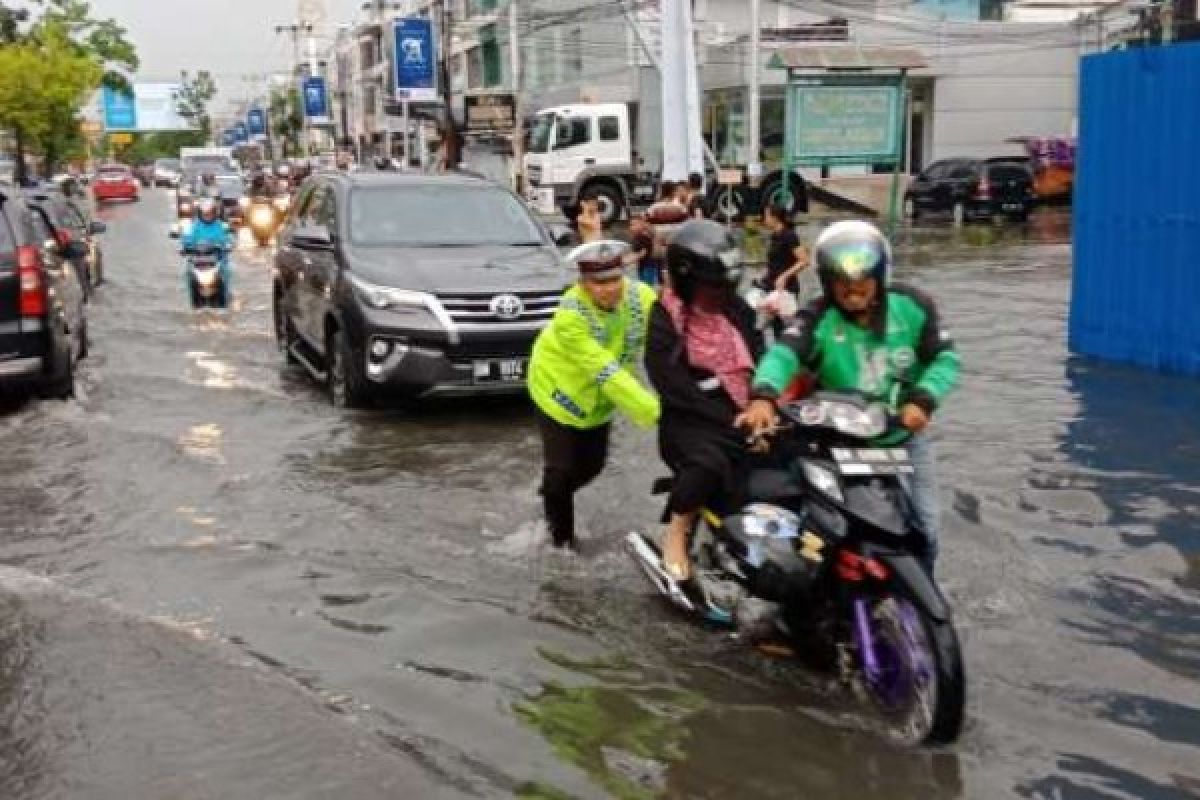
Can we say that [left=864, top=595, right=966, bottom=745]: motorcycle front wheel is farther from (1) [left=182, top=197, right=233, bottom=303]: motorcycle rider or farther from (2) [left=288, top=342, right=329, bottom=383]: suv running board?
(1) [left=182, top=197, right=233, bottom=303]: motorcycle rider

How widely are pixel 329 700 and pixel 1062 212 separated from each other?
34.7 meters

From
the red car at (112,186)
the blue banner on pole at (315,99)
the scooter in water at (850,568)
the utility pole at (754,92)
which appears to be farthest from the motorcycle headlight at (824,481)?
the blue banner on pole at (315,99)

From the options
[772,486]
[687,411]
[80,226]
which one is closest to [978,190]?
[80,226]

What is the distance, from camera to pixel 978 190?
32750 mm

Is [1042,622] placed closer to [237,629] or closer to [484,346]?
[237,629]

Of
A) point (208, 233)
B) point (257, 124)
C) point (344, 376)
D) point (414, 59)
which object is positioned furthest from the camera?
point (257, 124)

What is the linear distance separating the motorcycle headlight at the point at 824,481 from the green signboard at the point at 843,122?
2150 cm

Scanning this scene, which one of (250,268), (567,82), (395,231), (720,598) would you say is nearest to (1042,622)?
(720,598)

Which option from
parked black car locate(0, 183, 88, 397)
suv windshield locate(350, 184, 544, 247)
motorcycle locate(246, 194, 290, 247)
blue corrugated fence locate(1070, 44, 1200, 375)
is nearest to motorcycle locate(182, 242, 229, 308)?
parked black car locate(0, 183, 88, 397)

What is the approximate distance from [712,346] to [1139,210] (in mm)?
7069

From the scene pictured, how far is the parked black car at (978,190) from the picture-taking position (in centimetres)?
3262

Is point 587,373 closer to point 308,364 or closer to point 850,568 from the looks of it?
point 850,568

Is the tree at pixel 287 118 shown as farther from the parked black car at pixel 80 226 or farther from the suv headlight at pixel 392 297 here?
the suv headlight at pixel 392 297

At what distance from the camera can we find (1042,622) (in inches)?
226
